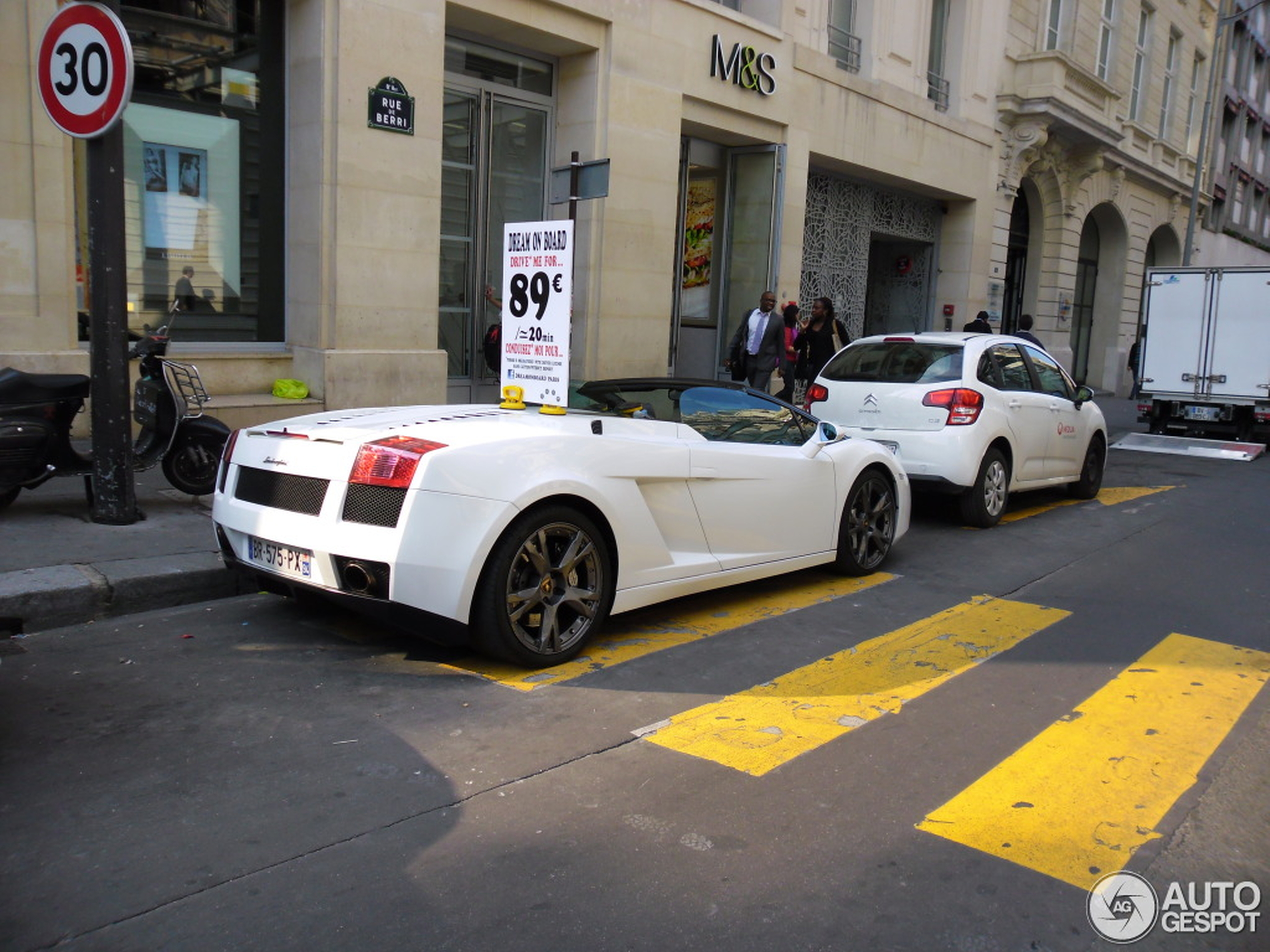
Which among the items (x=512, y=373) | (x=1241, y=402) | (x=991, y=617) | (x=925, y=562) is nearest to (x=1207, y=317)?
(x=1241, y=402)

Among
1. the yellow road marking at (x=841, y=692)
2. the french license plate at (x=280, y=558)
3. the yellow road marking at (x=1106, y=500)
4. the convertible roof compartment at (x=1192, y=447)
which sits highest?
the french license plate at (x=280, y=558)

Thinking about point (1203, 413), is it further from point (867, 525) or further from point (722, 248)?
point (867, 525)

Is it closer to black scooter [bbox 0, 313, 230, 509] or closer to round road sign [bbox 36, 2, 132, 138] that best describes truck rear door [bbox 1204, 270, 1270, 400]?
black scooter [bbox 0, 313, 230, 509]

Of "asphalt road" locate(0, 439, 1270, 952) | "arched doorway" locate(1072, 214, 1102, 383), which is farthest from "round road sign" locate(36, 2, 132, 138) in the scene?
"arched doorway" locate(1072, 214, 1102, 383)

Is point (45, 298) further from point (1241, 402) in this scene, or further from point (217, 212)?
point (1241, 402)

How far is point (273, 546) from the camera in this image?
16.1 ft

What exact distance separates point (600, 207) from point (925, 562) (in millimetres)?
6933

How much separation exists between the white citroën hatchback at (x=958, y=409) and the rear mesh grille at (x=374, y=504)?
5.13 metres

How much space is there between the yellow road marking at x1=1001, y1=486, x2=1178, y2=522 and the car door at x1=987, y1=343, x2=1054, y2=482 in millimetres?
368

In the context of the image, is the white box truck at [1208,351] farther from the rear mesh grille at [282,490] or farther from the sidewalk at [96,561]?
the rear mesh grille at [282,490]

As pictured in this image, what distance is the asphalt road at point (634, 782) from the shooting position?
2.90 meters

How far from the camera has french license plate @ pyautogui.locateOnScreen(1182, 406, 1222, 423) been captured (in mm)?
17531

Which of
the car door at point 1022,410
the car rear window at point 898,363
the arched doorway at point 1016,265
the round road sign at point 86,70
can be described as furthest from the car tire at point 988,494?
the arched doorway at point 1016,265

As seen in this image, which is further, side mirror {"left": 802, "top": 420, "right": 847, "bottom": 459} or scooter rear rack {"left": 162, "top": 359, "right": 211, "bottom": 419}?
scooter rear rack {"left": 162, "top": 359, "right": 211, "bottom": 419}
